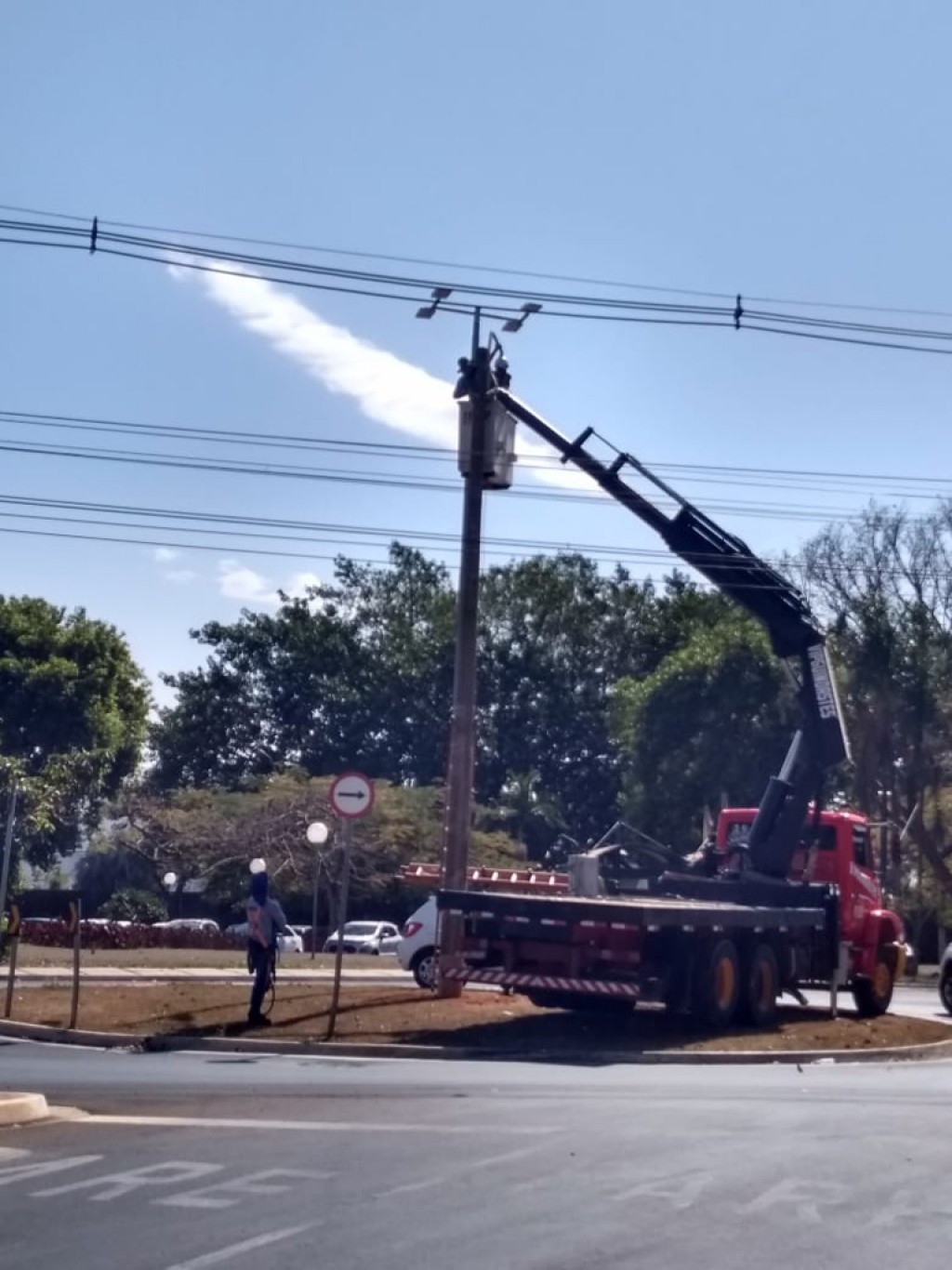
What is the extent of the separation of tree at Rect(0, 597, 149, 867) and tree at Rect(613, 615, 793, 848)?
17652mm

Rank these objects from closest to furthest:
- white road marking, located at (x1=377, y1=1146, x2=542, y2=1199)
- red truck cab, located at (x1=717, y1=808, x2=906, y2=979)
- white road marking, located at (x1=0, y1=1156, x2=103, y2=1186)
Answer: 1. white road marking, located at (x1=377, y1=1146, x2=542, y2=1199)
2. white road marking, located at (x1=0, y1=1156, x2=103, y2=1186)
3. red truck cab, located at (x1=717, y1=808, x2=906, y2=979)

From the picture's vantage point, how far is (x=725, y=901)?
941 inches

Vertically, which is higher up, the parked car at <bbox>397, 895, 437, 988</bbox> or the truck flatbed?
the truck flatbed

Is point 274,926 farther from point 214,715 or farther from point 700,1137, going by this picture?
point 214,715

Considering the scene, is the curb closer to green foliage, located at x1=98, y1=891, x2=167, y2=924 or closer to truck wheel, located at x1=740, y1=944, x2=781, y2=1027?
truck wheel, located at x1=740, y1=944, x2=781, y2=1027

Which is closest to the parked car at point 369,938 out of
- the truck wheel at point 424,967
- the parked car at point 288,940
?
the parked car at point 288,940

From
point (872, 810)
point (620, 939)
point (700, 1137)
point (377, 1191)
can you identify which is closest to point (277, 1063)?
point (620, 939)

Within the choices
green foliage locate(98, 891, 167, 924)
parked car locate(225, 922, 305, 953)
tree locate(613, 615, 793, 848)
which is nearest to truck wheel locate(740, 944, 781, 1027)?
parked car locate(225, 922, 305, 953)

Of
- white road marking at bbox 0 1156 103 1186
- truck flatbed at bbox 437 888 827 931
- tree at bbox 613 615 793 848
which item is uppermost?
tree at bbox 613 615 793 848

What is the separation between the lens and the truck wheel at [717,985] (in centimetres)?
2072

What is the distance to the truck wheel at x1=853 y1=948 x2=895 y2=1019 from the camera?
24844 millimetres

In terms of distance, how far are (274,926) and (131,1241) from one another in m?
11.4

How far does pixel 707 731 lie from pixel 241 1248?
50693 millimetres

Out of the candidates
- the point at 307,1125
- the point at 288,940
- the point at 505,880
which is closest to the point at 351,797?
the point at 505,880
